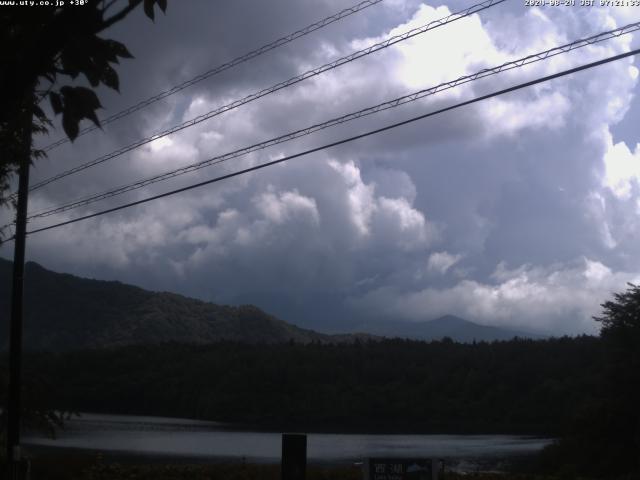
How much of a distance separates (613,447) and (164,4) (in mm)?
34888

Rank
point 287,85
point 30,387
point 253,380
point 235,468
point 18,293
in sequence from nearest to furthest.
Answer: point 287,85 < point 18,293 < point 30,387 < point 235,468 < point 253,380

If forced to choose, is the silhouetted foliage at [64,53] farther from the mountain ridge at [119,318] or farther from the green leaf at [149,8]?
the mountain ridge at [119,318]

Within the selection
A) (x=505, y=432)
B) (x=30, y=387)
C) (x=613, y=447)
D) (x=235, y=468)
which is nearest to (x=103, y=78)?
(x=30, y=387)

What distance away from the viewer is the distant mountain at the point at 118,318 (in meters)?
168

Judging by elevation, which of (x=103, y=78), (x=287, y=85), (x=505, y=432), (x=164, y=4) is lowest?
(x=505, y=432)

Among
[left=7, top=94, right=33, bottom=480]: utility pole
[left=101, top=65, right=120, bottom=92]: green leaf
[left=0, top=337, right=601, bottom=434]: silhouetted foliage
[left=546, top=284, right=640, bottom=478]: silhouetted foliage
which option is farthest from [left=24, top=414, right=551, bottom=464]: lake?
[left=101, top=65, right=120, bottom=92]: green leaf

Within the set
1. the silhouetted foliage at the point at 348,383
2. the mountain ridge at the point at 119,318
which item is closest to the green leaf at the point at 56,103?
the silhouetted foliage at the point at 348,383

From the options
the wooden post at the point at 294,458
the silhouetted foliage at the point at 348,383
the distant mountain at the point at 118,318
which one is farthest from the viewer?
the distant mountain at the point at 118,318

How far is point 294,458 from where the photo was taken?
12133 mm

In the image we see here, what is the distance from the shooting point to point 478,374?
83.0 meters

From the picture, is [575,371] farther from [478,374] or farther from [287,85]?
[287,85]

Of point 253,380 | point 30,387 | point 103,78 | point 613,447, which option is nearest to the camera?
point 103,78

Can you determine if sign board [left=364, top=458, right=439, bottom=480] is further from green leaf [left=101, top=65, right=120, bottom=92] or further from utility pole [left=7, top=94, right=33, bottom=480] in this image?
utility pole [left=7, top=94, right=33, bottom=480]

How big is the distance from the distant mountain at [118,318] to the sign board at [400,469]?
15016cm
